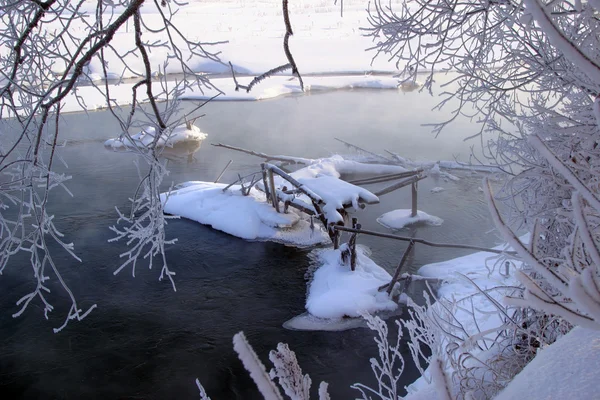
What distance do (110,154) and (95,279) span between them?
7.07 m

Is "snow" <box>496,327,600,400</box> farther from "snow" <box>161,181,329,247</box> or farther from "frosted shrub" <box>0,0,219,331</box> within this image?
"snow" <box>161,181,329,247</box>

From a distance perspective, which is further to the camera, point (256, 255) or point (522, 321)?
point (256, 255)

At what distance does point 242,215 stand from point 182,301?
3.50 meters

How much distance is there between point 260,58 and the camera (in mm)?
29844

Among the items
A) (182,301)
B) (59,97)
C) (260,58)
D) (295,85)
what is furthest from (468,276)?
(260,58)

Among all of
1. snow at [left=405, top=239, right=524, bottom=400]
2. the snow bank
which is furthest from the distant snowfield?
snow at [left=405, top=239, right=524, bottom=400]

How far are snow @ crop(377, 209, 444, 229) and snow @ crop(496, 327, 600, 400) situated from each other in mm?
10264

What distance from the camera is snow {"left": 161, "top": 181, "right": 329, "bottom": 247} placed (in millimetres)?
11289

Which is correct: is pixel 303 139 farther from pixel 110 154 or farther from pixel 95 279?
pixel 95 279

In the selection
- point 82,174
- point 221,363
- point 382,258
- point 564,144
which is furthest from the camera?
point 82,174

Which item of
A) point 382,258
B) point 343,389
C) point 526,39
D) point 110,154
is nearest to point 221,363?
point 343,389

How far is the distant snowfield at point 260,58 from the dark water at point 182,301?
11.7 ft

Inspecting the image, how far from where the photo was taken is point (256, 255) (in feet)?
34.3

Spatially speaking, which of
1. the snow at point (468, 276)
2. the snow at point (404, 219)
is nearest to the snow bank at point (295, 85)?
the snow at point (404, 219)
